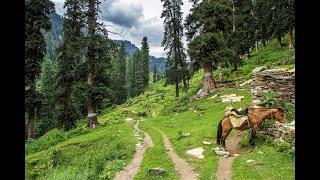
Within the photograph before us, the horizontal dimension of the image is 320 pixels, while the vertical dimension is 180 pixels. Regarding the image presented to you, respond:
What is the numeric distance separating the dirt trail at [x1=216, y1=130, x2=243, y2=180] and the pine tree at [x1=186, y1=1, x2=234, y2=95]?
17.5 m

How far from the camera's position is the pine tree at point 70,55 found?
36406 millimetres

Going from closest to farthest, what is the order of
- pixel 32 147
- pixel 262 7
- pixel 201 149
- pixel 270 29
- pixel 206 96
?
pixel 201 149 < pixel 32 147 < pixel 206 96 < pixel 270 29 < pixel 262 7

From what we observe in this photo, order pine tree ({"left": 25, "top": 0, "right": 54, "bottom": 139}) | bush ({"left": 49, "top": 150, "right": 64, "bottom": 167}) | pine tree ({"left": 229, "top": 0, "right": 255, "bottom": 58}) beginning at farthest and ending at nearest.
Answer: pine tree ({"left": 229, "top": 0, "right": 255, "bottom": 58}) < pine tree ({"left": 25, "top": 0, "right": 54, "bottom": 139}) < bush ({"left": 49, "top": 150, "right": 64, "bottom": 167})

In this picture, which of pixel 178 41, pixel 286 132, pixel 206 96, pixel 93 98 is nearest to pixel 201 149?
pixel 286 132

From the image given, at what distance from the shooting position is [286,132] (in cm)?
1889

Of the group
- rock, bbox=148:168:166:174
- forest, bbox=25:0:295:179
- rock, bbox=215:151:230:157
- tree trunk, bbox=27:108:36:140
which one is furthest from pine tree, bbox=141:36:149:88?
rock, bbox=148:168:166:174

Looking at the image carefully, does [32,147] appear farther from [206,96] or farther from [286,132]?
[286,132]

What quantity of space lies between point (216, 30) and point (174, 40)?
793 inches

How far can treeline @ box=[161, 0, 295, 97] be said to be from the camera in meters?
40.2

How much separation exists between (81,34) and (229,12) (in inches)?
639

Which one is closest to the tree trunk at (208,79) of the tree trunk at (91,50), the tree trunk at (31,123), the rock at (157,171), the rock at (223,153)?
the tree trunk at (91,50)

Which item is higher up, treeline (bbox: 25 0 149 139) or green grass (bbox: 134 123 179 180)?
→ treeline (bbox: 25 0 149 139)

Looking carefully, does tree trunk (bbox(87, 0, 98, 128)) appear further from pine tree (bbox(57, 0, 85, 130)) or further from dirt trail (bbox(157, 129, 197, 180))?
dirt trail (bbox(157, 129, 197, 180))

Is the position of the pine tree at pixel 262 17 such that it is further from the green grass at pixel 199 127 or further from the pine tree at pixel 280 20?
the green grass at pixel 199 127
